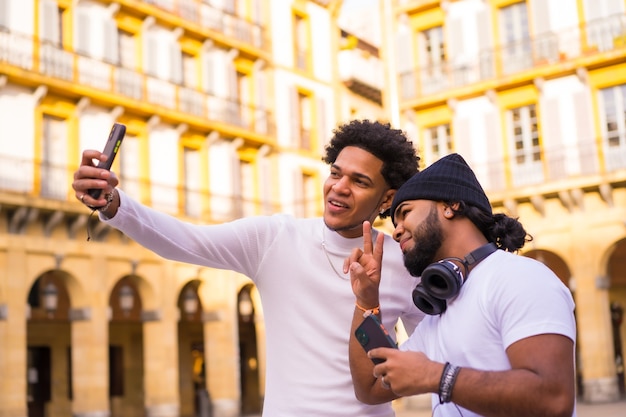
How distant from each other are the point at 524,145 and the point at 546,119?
0.99 meters

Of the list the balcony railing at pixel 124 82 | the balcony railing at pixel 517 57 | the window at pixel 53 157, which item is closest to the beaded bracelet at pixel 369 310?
the balcony railing at pixel 124 82

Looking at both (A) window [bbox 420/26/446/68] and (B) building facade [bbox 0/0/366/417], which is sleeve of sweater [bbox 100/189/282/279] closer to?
(B) building facade [bbox 0/0/366/417]

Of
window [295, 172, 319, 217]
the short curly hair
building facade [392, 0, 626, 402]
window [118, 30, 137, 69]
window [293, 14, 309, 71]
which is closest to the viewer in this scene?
the short curly hair

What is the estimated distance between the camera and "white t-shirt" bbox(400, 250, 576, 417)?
7.42 feet

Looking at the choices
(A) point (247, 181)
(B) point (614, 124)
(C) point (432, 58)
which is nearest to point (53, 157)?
(A) point (247, 181)

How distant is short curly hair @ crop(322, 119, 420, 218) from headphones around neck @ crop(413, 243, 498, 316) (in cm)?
99

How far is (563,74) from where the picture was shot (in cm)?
2523

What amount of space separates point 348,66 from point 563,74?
34.6ft

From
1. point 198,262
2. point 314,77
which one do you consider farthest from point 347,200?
point 314,77

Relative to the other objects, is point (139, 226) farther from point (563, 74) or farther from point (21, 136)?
point (563, 74)

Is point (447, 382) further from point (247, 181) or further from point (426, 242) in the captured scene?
point (247, 181)

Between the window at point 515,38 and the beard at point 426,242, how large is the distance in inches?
949

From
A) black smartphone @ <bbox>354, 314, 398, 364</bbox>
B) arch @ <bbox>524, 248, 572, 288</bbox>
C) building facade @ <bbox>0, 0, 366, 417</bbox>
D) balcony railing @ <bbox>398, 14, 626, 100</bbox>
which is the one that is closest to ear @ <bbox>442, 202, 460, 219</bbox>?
black smartphone @ <bbox>354, 314, 398, 364</bbox>

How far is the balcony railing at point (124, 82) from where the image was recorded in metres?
22.6
